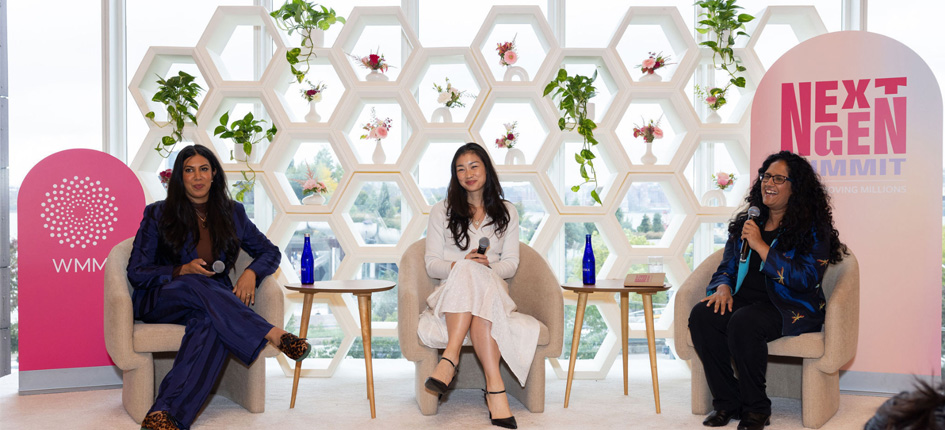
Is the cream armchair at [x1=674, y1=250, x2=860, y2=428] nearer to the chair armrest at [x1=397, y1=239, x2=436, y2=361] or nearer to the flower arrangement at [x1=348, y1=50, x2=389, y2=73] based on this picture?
the chair armrest at [x1=397, y1=239, x2=436, y2=361]

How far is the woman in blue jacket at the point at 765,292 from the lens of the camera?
279 cm

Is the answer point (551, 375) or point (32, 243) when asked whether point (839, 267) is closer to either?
point (551, 375)

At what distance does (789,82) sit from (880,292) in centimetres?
117

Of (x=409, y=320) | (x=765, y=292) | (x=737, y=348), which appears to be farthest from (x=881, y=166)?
(x=409, y=320)

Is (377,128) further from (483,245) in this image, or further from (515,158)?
(483,245)

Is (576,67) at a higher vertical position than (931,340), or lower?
higher

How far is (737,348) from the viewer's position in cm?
278

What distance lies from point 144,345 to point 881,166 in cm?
359

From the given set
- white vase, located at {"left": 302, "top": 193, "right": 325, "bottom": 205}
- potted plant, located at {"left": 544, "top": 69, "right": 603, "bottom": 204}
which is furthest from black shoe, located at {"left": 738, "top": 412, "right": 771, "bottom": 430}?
white vase, located at {"left": 302, "top": 193, "right": 325, "bottom": 205}

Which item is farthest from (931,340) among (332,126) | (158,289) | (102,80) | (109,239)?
(102,80)

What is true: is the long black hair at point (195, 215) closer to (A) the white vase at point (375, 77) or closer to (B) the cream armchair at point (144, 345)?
(B) the cream armchair at point (144, 345)

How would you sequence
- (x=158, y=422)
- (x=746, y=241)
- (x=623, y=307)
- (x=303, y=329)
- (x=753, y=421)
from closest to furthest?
(x=158, y=422) → (x=753, y=421) → (x=746, y=241) → (x=303, y=329) → (x=623, y=307)

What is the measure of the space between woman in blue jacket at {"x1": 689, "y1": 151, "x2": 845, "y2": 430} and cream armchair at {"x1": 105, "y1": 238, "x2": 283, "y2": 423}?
1.93m

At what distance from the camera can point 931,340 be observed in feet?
11.1
